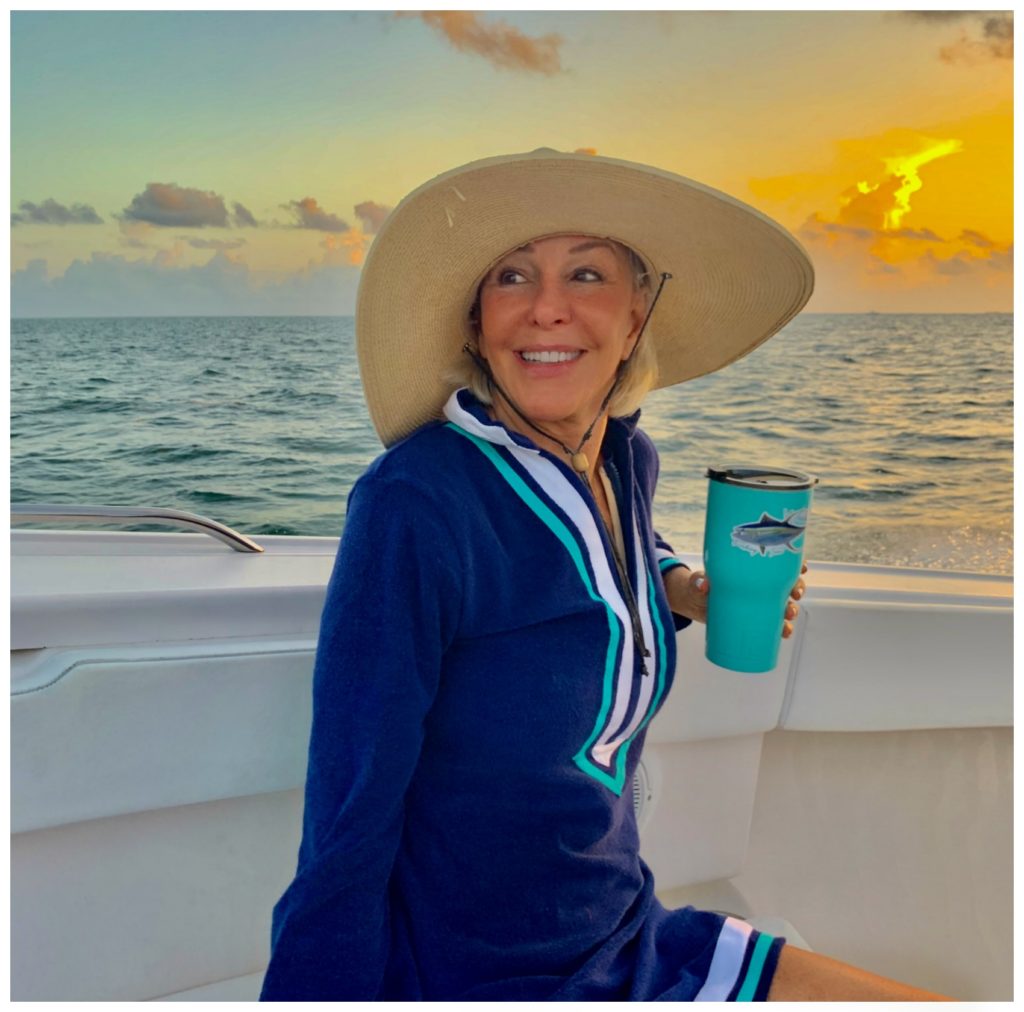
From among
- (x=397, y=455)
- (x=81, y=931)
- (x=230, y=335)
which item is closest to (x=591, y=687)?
(x=397, y=455)

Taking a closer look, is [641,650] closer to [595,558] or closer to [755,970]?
[595,558]

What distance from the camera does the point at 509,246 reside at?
957mm

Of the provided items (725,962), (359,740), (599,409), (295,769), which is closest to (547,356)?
(599,409)

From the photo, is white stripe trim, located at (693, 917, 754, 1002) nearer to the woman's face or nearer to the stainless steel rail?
the woman's face

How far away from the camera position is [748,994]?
2.93 feet

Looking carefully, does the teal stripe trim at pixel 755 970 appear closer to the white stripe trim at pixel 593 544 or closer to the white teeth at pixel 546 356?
the white stripe trim at pixel 593 544

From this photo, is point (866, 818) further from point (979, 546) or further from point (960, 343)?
point (960, 343)

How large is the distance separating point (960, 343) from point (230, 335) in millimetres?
4354

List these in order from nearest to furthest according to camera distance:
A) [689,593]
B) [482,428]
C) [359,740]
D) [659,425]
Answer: [359,740]
[482,428]
[689,593]
[659,425]

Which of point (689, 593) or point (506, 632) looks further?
point (689, 593)

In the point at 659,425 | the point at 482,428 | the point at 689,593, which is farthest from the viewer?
the point at 659,425

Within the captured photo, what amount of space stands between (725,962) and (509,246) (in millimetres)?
809

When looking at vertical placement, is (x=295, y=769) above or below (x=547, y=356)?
below

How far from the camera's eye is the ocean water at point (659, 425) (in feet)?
8.22
